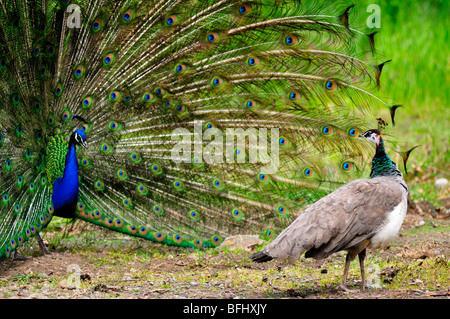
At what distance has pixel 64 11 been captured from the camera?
5.14 m

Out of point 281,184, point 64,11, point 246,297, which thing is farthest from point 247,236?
point 64,11

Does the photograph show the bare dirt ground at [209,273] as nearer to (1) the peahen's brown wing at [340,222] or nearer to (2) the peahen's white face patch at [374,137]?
(1) the peahen's brown wing at [340,222]

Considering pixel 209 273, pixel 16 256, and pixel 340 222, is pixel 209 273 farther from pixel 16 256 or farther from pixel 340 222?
pixel 16 256

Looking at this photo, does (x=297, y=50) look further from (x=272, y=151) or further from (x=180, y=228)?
(x=180, y=228)

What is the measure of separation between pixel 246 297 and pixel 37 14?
288 cm

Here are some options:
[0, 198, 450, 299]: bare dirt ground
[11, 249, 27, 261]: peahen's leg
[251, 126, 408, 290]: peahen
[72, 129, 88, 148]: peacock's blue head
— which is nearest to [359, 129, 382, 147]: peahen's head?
[251, 126, 408, 290]: peahen

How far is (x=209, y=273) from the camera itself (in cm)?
493

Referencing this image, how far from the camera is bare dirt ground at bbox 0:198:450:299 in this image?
4.20 metres

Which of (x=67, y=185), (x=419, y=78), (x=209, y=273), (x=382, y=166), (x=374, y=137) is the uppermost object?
(x=419, y=78)

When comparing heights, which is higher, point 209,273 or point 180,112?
point 180,112

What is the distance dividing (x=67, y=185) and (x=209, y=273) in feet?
4.69

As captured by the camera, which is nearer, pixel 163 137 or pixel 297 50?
pixel 297 50

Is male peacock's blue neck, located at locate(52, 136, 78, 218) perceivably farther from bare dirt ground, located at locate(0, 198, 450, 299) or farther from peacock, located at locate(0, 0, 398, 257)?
bare dirt ground, located at locate(0, 198, 450, 299)

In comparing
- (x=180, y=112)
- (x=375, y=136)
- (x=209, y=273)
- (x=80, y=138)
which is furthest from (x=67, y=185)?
(x=375, y=136)
